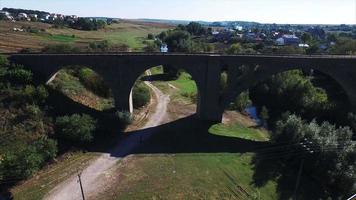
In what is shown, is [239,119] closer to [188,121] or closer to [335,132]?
[188,121]

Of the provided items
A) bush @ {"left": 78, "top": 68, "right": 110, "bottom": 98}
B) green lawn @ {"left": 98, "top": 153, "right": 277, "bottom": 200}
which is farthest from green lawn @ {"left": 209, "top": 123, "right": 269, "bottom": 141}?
bush @ {"left": 78, "top": 68, "right": 110, "bottom": 98}

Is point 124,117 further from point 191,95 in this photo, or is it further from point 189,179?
point 191,95

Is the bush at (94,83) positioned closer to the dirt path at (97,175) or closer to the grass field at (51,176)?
the dirt path at (97,175)

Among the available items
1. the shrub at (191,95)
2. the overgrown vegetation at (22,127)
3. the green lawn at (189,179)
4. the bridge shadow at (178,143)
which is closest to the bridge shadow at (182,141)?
the bridge shadow at (178,143)

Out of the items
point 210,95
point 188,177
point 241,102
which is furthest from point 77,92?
point 241,102

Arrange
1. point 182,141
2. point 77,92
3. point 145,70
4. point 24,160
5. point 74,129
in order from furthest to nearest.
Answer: point 77,92
point 145,70
point 182,141
point 74,129
point 24,160

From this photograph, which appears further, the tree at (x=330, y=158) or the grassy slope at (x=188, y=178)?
the tree at (x=330, y=158)

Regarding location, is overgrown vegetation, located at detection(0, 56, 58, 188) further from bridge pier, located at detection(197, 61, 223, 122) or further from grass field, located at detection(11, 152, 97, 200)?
bridge pier, located at detection(197, 61, 223, 122)
